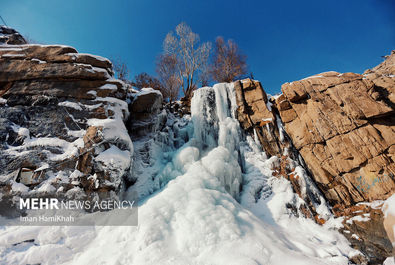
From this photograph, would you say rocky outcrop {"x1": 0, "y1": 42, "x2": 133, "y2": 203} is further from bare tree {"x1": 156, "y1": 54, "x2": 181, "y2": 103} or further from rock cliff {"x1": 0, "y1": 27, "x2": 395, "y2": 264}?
bare tree {"x1": 156, "y1": 54, "x2": 181, "y2": 103}

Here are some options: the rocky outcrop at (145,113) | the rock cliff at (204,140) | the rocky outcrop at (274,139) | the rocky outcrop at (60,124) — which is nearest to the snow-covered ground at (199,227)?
the rock cliff at (204,140)

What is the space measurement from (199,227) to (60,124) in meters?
5.60

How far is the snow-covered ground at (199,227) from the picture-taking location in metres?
3.52

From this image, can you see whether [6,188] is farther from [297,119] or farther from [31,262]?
[297,119]

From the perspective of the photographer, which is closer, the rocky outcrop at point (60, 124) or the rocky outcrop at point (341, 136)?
the rocky outcrop at point (60, 124)

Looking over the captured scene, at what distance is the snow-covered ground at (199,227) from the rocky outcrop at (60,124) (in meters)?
0.65

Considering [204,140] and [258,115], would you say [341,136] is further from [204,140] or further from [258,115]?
[204,140]

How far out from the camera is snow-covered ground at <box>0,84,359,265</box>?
3.52m

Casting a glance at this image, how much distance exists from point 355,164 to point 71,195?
381 inches

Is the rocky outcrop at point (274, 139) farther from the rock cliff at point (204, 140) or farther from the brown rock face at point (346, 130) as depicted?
the brown rock face at point (346, 130)

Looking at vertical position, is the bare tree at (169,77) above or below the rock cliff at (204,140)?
above

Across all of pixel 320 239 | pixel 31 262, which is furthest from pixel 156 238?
pixel 320 239

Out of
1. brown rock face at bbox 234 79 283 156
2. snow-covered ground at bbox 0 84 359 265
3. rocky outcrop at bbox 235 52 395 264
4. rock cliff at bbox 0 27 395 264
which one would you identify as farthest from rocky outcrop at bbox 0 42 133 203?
rocky outcrop at bbox 235 52 395 264

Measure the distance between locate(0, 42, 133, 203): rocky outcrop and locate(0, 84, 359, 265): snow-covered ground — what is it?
0.65 metres
